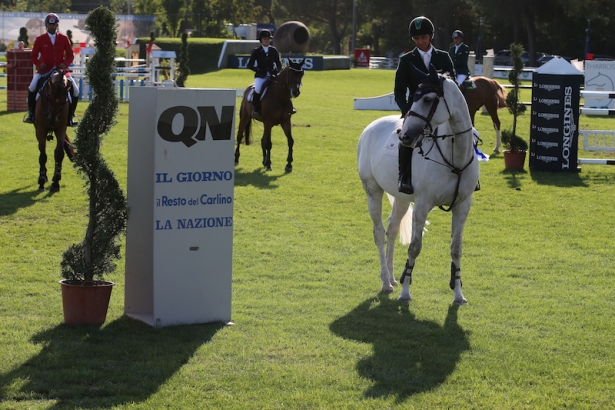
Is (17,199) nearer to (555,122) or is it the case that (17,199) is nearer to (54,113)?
(54,113)

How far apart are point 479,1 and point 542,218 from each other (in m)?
56.4

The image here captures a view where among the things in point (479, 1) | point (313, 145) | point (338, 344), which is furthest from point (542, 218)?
point (479, 1)

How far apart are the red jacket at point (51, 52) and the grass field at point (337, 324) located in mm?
2225

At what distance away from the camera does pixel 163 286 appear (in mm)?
6727

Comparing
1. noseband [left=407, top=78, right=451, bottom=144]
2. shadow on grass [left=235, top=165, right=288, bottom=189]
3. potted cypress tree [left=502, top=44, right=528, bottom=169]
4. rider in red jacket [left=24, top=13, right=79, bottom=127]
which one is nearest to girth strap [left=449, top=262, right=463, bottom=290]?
noseband [left=407, top=78, right=451, bottom=144]

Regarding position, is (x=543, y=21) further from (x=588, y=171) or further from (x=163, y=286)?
(x=163, y=286)

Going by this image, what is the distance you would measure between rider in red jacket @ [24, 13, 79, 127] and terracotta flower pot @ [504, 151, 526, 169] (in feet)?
29.1

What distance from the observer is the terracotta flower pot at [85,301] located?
664cm

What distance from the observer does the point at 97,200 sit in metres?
6.62

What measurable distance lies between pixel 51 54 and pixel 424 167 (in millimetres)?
8438

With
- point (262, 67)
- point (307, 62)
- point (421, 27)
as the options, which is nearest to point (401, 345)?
point (421, 27)

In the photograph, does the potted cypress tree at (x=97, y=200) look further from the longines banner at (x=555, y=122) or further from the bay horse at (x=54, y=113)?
the longines banner at (x=555, y=122)

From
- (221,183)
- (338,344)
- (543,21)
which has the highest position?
(543,21)

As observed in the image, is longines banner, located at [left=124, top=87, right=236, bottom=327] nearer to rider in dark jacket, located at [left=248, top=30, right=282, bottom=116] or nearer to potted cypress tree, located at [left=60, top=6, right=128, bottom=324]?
potted cypress tree, located at [left=60, top=6, right=128, bottom=324]
